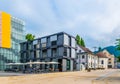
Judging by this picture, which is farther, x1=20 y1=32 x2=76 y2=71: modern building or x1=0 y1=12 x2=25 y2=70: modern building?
x1=0 y1=12 x2=25 y2=70: modern building

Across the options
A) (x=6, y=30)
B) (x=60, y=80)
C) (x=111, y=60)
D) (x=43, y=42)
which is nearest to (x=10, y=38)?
(x=6, y=30)

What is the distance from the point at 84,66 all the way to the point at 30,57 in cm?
2368

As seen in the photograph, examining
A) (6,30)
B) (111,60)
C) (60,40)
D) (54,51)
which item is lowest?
(111,60)

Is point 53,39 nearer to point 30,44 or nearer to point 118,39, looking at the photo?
point 30,44

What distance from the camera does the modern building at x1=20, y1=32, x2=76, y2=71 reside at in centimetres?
8144

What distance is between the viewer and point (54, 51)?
8431cm

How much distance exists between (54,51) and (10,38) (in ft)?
63.0

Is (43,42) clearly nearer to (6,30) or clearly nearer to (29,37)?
(6,30)

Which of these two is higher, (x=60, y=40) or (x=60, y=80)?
(x=60, y=40)

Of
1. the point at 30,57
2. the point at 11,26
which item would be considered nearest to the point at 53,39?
the point at 30,57

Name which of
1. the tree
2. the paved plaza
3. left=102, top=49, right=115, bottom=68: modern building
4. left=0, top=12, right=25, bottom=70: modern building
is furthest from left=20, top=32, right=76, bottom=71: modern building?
left=102, top=49, right=115, bottom=68: modern building

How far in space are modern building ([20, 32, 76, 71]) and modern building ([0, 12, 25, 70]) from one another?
4.67 metres

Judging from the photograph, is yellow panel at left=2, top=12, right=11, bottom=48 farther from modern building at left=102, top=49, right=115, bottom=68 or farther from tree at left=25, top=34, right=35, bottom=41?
modern building at left=102, top=49, right=115, bottom=68

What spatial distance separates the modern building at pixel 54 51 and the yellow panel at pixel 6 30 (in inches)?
280
